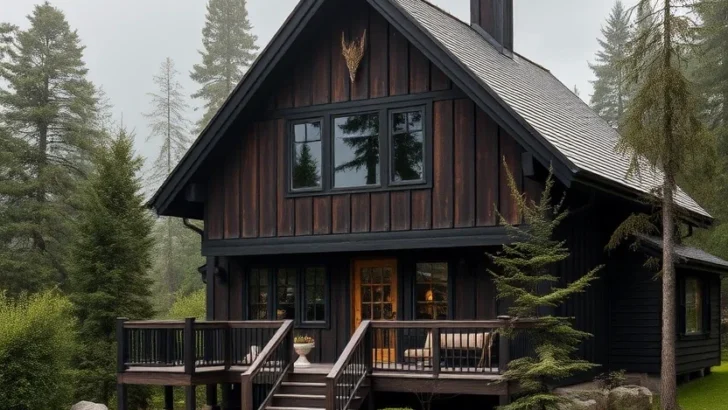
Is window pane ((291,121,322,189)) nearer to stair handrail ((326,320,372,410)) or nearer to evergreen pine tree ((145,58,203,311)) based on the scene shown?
stair handrail ((326,320,372,410))

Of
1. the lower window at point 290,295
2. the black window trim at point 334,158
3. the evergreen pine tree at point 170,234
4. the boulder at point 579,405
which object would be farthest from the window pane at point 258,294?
the evergreen pine tree at point 170,234

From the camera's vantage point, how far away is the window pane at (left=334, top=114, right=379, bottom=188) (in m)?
18.3

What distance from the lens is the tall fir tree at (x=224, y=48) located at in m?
57.4

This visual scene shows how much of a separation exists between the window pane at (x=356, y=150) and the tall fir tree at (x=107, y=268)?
7719 millimetres

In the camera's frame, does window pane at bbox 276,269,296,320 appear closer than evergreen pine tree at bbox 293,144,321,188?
No

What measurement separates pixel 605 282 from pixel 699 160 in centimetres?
321

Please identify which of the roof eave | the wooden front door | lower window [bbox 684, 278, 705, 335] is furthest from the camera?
lower window [bbox 684, 278, 705, 335]

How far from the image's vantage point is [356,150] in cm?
1856

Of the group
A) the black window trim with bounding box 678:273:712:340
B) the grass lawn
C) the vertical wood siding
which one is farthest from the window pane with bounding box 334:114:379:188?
the black window trim with bounding box 678:273:712:340

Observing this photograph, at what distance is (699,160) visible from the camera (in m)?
17.6

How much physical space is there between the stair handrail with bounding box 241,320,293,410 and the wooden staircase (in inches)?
5.6

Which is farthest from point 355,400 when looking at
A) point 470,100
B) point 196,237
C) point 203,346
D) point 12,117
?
point 196,237

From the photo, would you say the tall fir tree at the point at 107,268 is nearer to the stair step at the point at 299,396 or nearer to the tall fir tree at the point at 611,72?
the stair step at the point at 299,396

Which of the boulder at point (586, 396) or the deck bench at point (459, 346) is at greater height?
the deck bench at point (459, 346)
